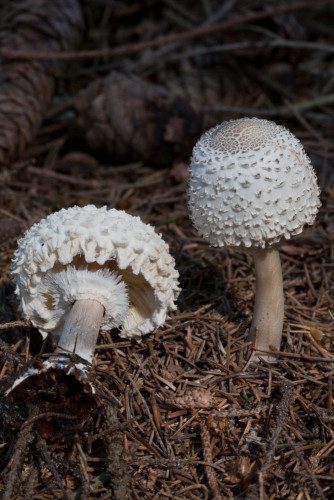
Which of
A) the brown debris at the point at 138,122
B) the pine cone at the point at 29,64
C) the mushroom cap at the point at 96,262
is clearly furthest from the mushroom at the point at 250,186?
the pine cone at the point at 29,64

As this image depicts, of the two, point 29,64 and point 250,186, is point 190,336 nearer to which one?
point 250,186

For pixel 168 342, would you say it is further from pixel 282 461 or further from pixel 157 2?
pixel 157 2

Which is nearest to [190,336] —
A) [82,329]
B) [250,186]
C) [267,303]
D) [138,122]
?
[267,303]

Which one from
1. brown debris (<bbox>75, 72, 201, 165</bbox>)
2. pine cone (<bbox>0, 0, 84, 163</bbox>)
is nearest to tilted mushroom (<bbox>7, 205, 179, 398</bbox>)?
brown debris (<bbox>75, 72, 201, 165</bbox>)

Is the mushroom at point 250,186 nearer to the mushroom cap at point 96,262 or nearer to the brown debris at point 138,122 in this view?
the mushroom cap at point 96,262

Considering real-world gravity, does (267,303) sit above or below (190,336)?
above

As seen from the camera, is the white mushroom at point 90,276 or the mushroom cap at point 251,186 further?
the white mushroom at point 90,276

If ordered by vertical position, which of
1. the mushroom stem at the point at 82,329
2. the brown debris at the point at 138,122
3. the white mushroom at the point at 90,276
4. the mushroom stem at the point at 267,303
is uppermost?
the brown debris at the point at 138,122
